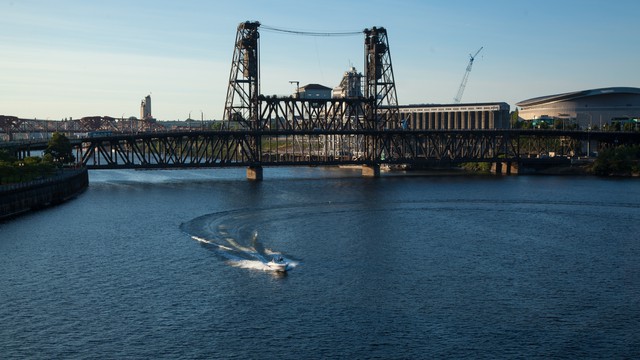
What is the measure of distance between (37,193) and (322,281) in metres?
59.6

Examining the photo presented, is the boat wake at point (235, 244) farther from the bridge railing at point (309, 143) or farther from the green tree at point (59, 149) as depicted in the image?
the green tree at point (59, 149)

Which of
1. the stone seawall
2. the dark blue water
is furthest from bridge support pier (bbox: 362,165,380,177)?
the stone seawall

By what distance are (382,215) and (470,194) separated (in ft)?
99.3

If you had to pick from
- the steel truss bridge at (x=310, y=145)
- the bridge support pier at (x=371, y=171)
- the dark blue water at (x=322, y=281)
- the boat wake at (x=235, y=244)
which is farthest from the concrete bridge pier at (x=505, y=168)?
the boat wake at (x=235, y=244)

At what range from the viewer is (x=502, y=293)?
54.5 metres

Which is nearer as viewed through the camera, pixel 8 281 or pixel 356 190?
pixel 8 281

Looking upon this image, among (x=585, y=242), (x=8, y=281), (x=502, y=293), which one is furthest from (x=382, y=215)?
(x=8, y=281)

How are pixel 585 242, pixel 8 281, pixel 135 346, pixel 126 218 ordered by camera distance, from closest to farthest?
pixel 135 346
pixel 8 281
pixel 585 242
pixel 126 218

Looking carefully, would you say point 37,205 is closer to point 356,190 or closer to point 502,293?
point 356,190

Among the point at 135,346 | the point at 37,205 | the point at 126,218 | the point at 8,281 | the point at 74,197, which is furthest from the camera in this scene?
the point at 74,197

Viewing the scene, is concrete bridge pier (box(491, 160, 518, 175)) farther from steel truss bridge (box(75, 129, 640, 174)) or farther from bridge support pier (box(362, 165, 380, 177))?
bridge support pier (box(362, 165, 380, 177))

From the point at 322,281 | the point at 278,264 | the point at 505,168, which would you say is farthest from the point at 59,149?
the point at 322,281

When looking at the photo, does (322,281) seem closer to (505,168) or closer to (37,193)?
(37,193)

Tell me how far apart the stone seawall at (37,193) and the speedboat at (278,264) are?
4371cm
